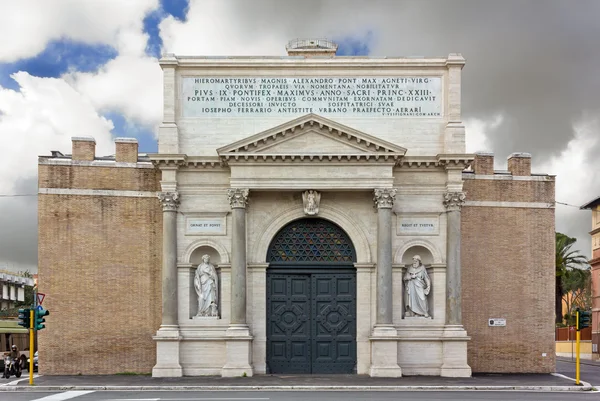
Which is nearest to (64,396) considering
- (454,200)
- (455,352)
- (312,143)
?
(312,143)

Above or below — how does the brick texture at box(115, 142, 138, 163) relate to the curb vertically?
above

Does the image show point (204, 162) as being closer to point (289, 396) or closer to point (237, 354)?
point (237, 354)

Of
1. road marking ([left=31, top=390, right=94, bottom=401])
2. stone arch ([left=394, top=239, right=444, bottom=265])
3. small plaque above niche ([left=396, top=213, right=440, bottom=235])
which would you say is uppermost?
small plaque above niche ([left=396, top=213, right=440, bottom=235])

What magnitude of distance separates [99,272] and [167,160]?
479 cm

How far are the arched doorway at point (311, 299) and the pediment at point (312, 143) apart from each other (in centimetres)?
272

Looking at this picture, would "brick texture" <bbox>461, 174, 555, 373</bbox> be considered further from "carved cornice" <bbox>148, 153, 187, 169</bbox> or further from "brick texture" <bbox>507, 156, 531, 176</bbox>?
"carved cornice" <bbox>148, 153, 187, 169</bbox>

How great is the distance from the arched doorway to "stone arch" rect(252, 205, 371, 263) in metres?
0.33

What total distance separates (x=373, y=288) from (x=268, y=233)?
4.15 m

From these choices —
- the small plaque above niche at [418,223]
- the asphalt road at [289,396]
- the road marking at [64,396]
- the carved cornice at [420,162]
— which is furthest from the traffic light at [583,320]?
the road marking at [64,396]

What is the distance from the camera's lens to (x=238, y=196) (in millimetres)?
29250

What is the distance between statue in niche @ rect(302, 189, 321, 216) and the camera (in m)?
29.7

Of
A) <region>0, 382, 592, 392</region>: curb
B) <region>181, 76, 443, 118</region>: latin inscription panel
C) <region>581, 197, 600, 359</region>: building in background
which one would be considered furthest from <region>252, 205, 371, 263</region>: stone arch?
<region>581, 197, 600, 359</region>: building in background

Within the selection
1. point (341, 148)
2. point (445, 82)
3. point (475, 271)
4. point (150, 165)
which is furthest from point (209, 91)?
point (475, 271)

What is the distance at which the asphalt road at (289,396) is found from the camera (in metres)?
21.8
